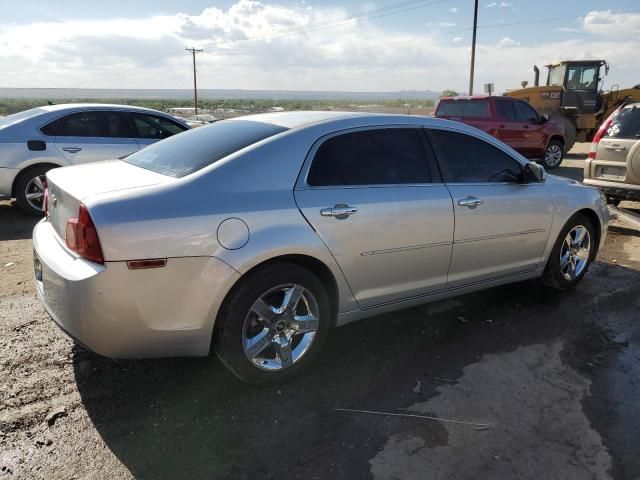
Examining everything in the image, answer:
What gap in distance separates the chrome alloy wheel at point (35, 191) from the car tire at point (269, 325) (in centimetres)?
543

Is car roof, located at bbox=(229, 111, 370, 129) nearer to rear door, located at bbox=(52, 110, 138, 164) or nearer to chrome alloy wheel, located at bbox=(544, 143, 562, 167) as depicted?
rear door, located at bbox=(52, 110, 138, 164)

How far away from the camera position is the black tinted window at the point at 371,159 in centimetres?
329

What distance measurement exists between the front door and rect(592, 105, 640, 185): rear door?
360 cm

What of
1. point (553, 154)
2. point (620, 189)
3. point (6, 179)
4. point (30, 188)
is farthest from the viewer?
point (553, 154)

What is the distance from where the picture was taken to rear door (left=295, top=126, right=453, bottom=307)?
3211mm

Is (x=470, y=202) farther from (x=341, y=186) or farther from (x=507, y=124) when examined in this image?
(x=507, y=124)

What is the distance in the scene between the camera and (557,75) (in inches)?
698

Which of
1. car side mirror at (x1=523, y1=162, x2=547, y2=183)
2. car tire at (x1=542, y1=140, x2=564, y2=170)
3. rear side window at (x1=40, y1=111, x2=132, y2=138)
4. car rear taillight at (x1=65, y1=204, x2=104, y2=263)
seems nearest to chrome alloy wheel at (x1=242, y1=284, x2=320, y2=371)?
car rear taillight at (x1=65, y1=204, x2=104, y2=263)

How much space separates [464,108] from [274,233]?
10.9 m

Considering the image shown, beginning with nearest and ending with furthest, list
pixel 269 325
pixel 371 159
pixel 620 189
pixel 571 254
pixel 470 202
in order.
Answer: pixel 269 325 → pixel 371 159 → pixel 470 202 → pixel 571 254 → pixel 620 189

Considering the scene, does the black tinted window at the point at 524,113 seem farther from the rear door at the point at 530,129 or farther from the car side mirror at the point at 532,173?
the car side mirror at the point at 532,173

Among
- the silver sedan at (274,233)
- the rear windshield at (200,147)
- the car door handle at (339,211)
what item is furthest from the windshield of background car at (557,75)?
the car door handle at (339,211)

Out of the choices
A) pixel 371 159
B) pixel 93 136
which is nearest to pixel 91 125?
pixel 93 136

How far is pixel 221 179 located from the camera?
2904mm
